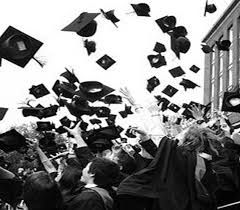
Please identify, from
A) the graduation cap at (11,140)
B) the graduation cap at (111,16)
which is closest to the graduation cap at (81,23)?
the graduation cap at (111,16)

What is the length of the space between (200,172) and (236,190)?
1024 millimetres

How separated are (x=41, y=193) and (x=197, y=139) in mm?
1686

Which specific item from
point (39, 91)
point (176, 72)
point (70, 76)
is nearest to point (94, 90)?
point (70, 76)

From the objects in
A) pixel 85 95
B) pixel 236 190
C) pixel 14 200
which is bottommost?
pixel 14 200

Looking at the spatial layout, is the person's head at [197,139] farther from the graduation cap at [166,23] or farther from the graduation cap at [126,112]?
the graduation cap at [126,112]

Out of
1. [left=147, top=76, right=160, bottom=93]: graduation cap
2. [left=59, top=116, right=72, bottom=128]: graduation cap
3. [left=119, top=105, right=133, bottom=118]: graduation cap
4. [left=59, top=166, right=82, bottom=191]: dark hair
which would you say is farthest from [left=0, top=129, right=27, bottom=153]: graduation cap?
[left=119, top=105, right=133, bottom=118]: graduation cap

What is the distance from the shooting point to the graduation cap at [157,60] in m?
7.65

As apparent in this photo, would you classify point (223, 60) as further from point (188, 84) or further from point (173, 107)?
point (188, 84)

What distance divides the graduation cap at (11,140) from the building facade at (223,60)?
3300cm

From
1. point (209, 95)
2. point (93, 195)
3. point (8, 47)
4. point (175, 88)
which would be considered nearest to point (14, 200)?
point (93, 195)

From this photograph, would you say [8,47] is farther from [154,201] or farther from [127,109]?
[127,109]

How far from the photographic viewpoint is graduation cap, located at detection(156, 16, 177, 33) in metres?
6.88

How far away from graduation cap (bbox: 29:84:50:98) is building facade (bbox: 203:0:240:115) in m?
31.0

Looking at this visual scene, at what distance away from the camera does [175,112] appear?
8.87m
